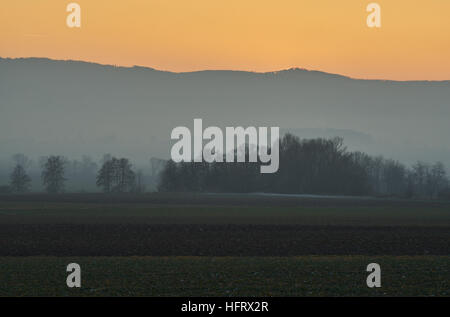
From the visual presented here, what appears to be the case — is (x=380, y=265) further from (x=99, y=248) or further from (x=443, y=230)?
(x=443, y=230)

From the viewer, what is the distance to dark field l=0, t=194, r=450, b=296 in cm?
2528

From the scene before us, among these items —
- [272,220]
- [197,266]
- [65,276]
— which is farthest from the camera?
[272,220]

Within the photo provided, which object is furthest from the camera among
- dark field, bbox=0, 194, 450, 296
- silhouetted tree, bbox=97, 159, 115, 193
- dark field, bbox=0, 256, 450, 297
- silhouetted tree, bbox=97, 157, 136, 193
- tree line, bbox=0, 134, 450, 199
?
silhouetted tree, bbox=97, 157, 136, 193

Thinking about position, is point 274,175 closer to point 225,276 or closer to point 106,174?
point 106,174

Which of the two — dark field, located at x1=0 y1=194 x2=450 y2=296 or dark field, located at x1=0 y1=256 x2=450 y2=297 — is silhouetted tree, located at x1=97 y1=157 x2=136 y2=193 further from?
dark field, located at x1=0 y1=256 x2=450 y2=297

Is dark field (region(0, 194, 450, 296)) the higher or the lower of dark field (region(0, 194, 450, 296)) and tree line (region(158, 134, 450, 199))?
the lower

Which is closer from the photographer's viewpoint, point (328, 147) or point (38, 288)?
point (38, 288)

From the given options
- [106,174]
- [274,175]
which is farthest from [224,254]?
[106,174]

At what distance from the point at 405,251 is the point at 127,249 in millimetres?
16072

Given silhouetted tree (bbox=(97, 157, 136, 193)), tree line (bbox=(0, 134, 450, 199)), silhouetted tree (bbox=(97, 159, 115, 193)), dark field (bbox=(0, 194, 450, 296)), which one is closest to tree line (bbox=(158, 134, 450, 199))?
tree line (bbox=(0, 134, 450, 199))

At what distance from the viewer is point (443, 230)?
5169 cm

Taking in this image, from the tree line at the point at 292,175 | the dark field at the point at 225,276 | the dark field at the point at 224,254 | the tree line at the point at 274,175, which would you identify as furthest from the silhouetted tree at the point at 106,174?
the dark field at the point at 225,276

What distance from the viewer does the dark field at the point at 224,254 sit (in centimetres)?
2528
